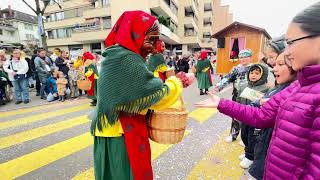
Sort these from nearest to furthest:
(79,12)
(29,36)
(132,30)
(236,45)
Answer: (132,30) < (236,45) < (79,12) < (29,36)

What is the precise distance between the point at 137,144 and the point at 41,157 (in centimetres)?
293

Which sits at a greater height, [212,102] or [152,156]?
[212,102]

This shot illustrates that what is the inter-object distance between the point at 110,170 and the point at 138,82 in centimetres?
81

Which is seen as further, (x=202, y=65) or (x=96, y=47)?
(x=96, y=47)

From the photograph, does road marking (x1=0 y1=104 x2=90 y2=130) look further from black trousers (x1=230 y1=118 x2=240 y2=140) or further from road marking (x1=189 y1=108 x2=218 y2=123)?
black trousers (x1=230 y1=118 x2=240 y2=140)

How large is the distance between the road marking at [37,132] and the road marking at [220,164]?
3.42m

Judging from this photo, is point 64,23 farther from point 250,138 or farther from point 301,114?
point 301,114

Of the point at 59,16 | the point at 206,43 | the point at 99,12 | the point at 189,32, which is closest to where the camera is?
the point at 99,12

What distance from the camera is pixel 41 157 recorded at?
395cm

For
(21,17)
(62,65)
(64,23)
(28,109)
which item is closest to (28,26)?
(21,17)

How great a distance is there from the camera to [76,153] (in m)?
4.12

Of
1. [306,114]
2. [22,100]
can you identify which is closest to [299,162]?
[306,114]

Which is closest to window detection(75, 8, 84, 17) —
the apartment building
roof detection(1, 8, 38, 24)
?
the apartment building

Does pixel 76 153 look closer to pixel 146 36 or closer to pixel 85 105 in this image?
pixel 146 36
